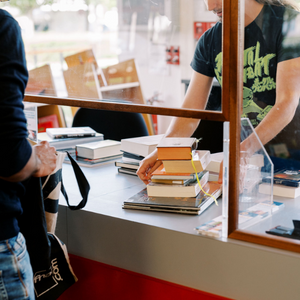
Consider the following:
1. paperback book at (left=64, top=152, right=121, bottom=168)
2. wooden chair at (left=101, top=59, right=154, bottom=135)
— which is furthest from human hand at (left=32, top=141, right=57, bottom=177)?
paperback book at (left=64, top=152, right=121, bottom=168)

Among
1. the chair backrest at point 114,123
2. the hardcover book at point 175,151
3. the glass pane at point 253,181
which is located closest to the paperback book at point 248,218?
the glass pane at point 253,181

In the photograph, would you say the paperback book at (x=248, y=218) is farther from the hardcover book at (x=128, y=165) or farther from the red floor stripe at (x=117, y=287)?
the hardcover book at (x=128, y=165)

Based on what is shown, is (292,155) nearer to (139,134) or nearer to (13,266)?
(13,266)

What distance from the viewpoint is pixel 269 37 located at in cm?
106

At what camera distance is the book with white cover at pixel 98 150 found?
1948 mm

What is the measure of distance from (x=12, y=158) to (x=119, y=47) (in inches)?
37.2

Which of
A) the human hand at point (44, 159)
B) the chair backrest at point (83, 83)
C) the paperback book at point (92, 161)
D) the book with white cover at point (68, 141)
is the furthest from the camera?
the book with white cover at point (68, 141)

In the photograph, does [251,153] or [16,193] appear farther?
[251,153]

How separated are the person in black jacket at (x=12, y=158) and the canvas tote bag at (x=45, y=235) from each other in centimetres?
17

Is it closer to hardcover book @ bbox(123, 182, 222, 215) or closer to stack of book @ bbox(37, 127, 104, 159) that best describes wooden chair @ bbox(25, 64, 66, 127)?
stack of book @ bbox(37, 127, 104, 159)

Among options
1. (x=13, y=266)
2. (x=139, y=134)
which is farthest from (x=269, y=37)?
(x=139, y=134)

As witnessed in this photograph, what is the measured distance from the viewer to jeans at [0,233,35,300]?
857 mm

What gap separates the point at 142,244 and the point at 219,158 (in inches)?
23.7

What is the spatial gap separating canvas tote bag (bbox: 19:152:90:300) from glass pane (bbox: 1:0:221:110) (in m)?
0.36
